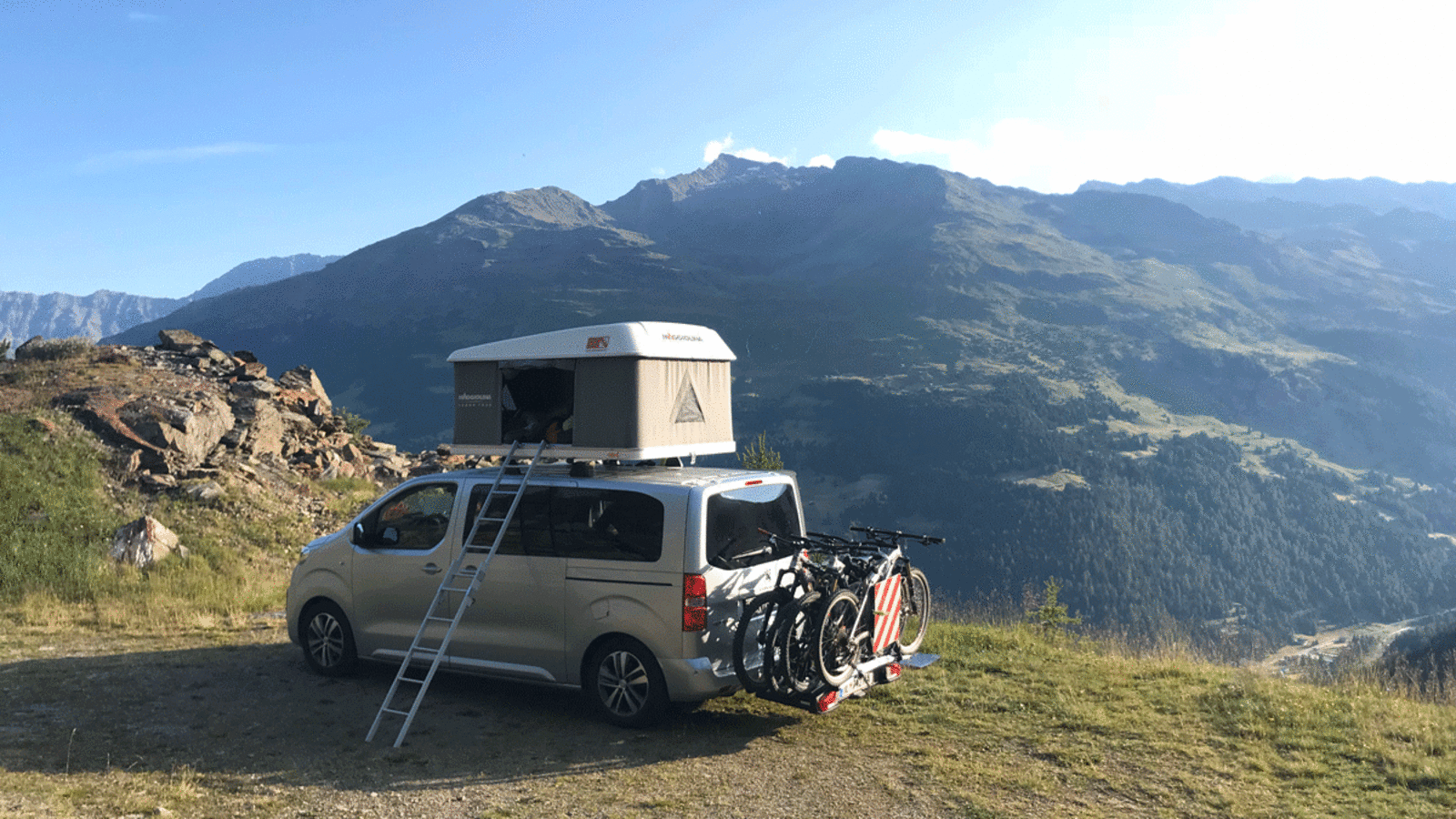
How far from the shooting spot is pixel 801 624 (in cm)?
665

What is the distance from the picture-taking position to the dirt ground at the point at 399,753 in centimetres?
570

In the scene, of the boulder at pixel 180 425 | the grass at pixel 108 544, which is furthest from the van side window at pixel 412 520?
the boulder at pixel 180 425

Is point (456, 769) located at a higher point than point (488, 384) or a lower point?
lower

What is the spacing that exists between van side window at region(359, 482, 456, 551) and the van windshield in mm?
2510

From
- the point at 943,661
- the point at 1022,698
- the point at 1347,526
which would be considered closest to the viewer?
the point at 1022,698

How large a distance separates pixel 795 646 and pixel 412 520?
3.70 m

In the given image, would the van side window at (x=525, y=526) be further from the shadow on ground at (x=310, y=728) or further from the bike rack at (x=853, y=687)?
the bike rack at (x=853, y=687)

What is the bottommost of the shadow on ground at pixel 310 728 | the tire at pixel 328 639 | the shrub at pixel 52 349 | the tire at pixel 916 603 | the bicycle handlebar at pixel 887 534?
the shadow on ground at pixel 310 728

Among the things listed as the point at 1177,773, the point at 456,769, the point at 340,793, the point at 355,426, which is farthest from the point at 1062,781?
the point at 355,426

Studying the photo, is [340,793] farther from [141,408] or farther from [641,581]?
[141,408]

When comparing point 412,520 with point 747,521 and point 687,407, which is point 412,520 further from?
point 747,521

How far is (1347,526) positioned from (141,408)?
200m

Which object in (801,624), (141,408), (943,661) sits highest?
(141,408)

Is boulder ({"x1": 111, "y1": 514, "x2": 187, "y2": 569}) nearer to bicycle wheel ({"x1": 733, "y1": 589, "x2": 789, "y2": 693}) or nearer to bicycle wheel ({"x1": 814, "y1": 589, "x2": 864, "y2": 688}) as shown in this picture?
bicycle wheel ({"x1": 733, "y1": 589, "x2": 789, "y2": 693})
